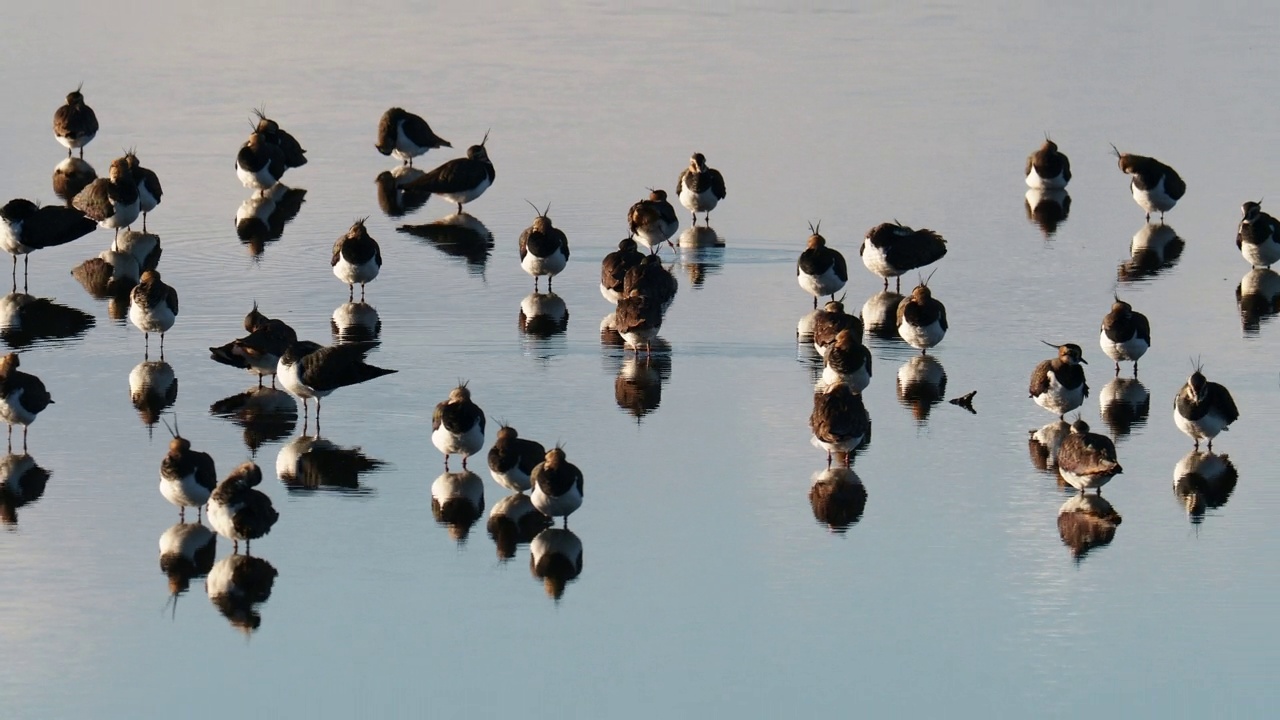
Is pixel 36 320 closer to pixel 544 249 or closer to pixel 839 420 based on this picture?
pixel 544 249

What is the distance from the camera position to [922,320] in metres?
25.3

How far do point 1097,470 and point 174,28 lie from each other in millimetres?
38640

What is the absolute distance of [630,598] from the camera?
1748 centimetres

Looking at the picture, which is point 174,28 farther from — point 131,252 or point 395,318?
point 395,318

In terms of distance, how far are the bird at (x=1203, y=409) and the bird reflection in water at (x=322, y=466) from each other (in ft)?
24.3

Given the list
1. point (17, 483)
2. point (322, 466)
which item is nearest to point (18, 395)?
point (17, 483)

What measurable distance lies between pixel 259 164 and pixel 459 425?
638 inches

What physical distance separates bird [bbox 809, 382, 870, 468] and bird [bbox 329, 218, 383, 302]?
28.5 feet

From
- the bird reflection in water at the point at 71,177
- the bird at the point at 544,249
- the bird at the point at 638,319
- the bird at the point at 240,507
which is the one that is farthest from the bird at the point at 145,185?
the bird at the point at 240,507

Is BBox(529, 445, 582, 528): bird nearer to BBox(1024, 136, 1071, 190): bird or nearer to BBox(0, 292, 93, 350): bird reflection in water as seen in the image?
BBox(0, 292, 93, 350): bird reflection in water

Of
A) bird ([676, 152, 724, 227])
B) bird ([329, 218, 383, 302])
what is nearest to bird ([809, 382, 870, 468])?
bird ([329, 218, 383, 302])

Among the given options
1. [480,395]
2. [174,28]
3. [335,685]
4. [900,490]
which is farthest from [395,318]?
[174,28]

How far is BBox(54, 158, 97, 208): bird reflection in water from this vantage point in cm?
3575

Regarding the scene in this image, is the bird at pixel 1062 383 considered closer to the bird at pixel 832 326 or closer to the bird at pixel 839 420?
the bird at pixel 839 420
